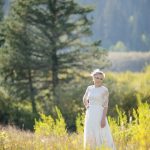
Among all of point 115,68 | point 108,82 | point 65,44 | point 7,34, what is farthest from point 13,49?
point 115,68

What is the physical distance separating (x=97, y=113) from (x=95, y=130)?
0.33 metres

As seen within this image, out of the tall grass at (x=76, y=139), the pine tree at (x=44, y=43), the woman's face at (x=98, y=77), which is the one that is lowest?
the tall grass at (x=76, y=139)

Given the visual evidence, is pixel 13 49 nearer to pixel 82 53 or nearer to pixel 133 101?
pixel 82 53

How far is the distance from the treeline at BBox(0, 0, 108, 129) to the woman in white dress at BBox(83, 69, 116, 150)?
2269cm

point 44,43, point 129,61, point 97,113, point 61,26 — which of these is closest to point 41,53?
point 44,43

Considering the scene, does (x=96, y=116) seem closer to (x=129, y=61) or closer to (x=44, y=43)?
(x=44, y=43)

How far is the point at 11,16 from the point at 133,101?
9.34 m

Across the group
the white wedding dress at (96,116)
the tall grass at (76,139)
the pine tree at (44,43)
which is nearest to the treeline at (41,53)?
the pine tree at (44,43)

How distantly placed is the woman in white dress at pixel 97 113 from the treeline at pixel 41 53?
74.5 ft

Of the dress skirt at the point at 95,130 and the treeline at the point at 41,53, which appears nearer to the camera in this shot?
the dress skirt at the point at 95,130

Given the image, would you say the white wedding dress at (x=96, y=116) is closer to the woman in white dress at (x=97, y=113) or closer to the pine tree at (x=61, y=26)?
the woman in white dress at (x=97, y=113)

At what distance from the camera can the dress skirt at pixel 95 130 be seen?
392 inches

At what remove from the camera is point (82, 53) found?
34.9 meters

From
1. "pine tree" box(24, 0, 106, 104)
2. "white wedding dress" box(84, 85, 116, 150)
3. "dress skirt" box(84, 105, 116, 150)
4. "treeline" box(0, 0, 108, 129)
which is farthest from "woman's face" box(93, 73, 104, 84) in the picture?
"pine tree" box(24, 0, 106, 104)
